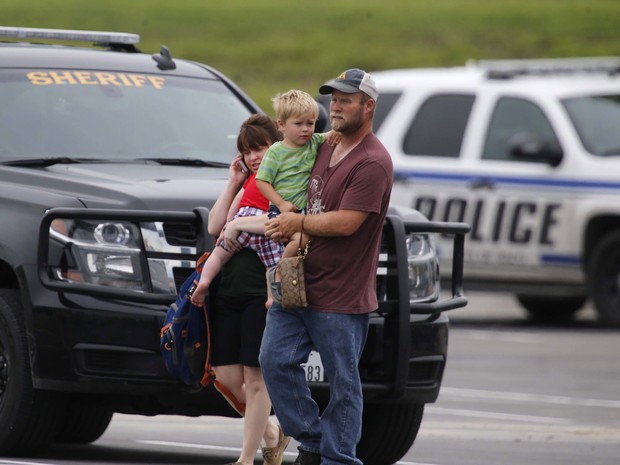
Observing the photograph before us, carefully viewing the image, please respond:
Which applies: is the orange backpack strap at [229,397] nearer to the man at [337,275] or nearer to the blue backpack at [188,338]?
the blue backpack at [188,338]

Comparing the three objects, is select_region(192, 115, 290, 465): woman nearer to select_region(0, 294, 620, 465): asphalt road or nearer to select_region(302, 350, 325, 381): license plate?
select_region(302, 350, 325, 381): license plate

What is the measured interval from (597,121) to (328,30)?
31.3m

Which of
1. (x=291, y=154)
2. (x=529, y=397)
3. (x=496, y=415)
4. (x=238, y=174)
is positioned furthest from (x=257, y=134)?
(x=529, y=397)

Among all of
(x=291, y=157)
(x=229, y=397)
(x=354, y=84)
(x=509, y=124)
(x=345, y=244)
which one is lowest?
(x=509, y=124)

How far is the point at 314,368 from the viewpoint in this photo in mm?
A: 7438

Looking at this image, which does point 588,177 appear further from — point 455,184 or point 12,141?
point 12,141

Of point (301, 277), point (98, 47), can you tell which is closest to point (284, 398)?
point (301, 277)

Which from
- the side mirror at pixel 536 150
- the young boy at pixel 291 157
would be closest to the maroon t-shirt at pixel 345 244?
the young boy at pixel 291 157

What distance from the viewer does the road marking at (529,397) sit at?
441 inches

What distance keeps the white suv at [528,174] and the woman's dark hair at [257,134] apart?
8331mm

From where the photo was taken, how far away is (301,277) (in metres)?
6.70

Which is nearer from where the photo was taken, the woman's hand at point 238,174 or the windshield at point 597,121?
the woman's hand at point 238,174

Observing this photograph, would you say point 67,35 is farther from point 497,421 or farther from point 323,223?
point 497,421

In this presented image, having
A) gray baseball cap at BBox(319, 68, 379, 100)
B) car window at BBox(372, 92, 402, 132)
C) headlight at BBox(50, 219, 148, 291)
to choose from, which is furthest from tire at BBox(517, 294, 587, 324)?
gray baseball cap at BBox(319, 68, 379, 100)
